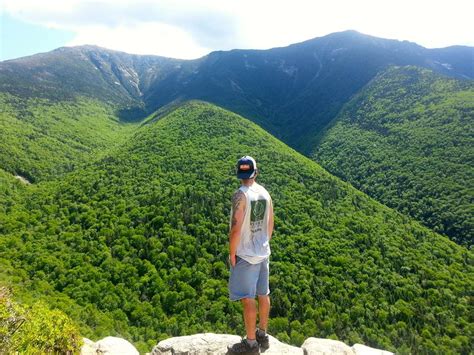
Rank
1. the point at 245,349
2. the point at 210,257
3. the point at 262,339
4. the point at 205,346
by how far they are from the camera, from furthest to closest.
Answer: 1. the point at 210,257
2. the point at 205,346
3. the point at 262,339
4. the point at 245,349

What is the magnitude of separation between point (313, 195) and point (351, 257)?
2235cm

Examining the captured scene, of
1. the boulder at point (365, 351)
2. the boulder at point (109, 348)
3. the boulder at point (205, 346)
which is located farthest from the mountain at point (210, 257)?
the boulder at point (365, 351)

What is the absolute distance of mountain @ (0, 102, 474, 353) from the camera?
54.9m

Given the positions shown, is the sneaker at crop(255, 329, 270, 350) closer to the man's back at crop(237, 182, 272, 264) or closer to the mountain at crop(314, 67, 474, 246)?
A: the man's back at crop(237, 182, 272, 264)

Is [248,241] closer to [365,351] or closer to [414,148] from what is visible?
[365,351]

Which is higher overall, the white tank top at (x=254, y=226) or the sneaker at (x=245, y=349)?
the white tank top at (x=254, y=226)

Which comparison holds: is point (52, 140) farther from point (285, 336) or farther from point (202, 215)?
point (285, 336)

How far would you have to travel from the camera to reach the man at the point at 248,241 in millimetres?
9469

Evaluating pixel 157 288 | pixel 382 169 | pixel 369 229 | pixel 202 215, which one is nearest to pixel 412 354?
pixel 369 229

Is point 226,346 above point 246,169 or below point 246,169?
below

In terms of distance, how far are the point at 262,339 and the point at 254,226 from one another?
3.66 m

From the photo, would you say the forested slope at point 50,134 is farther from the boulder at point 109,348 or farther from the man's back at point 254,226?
the man's back at point 254,226

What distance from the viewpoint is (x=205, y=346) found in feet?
38.6

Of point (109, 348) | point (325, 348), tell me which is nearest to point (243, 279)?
point (325, 348)
